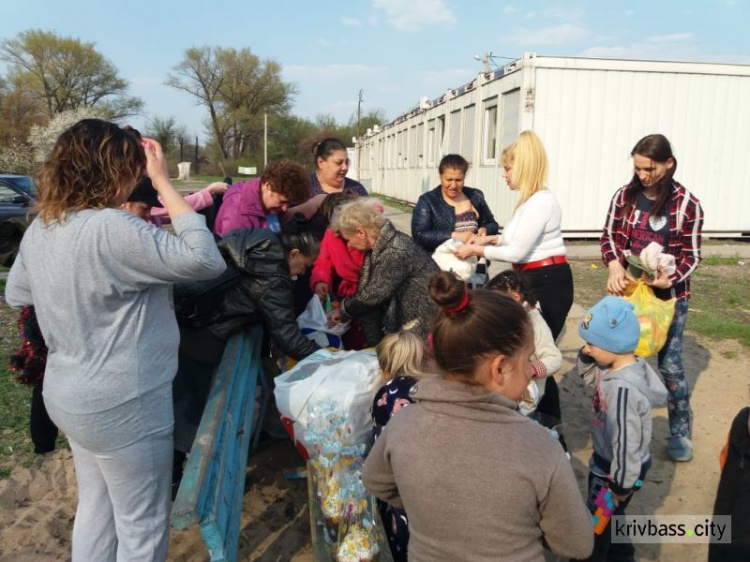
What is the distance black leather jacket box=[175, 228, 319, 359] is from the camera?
2791 millimetres

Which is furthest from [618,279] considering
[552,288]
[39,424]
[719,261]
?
[719,261]

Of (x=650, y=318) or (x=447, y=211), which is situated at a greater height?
(x=447, y=211)

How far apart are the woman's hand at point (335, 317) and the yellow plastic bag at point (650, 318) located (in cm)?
166

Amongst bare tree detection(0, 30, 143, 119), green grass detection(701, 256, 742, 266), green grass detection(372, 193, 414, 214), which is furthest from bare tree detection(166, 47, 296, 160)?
green grass detection(701, 256, 742, 266)

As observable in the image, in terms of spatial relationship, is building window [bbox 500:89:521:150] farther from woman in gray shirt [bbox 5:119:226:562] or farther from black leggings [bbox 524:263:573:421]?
woman in gray shirt [bbox 5:119:226:562]

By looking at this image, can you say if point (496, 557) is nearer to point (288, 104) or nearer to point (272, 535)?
point (272, 535)

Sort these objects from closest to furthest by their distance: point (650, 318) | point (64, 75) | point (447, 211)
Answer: point (650, 318)
point (447, 211)
point (64, 75)

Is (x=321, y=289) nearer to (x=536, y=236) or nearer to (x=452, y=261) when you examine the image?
(x=452, y=261)

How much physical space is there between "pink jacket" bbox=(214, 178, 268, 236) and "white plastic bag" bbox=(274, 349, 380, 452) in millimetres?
1161

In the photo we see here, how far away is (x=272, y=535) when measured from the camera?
3.05 metres

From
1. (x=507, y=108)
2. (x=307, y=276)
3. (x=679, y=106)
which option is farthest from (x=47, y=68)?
(x=307, y=276)

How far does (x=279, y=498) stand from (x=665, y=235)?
278 centimetres

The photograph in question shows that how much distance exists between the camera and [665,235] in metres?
3.57

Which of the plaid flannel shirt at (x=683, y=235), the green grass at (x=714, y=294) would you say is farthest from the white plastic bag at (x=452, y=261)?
the green grass at (x=714, y=294)
